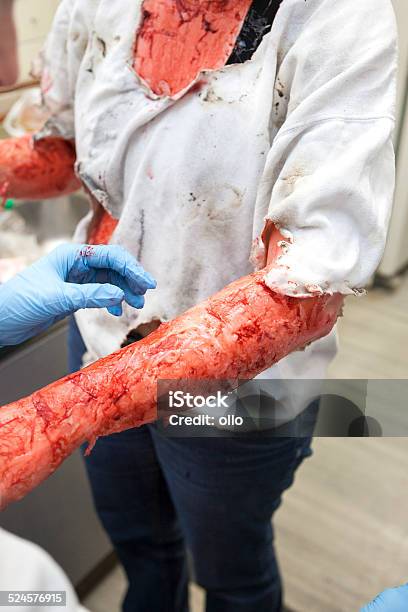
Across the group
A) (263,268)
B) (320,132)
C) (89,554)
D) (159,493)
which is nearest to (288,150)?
(320,132)

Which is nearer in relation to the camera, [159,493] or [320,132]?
[320,132]

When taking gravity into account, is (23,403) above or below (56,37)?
below

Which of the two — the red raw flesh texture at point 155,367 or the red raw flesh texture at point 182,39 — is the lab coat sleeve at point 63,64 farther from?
the red raw flesh texture at point 155,367

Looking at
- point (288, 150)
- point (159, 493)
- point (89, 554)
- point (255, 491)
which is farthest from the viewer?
point (89, 554)

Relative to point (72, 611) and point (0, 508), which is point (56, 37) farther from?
point (72, 611)

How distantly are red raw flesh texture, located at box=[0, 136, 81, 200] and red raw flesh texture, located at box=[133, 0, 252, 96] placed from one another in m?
0.33

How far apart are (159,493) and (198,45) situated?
0.83 meters

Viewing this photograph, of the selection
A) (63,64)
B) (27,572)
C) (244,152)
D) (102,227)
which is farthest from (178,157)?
(27,572)

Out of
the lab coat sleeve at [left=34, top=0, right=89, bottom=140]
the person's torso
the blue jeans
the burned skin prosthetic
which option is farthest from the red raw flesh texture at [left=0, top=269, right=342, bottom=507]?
the lab coat sleeve at [left=34, top=0, right=89, bottom=140]

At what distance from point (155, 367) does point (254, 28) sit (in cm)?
47

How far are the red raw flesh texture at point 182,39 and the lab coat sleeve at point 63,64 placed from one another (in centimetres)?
16

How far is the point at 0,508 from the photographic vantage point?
66cm

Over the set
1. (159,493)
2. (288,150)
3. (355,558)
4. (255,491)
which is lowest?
(355,558)

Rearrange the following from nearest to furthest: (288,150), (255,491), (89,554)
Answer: (288,150), (255,491), (89,554)
